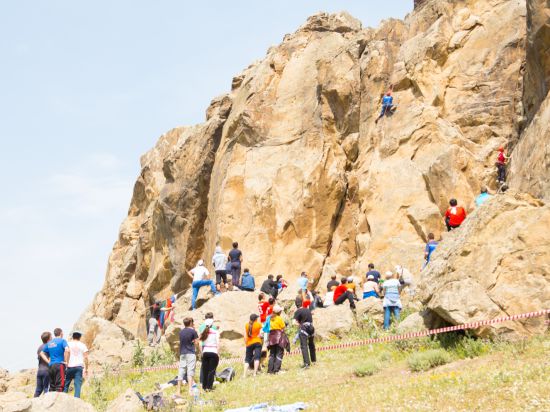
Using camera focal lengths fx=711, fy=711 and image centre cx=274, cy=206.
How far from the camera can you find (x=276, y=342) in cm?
2002

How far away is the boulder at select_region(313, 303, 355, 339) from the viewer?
24250 mm

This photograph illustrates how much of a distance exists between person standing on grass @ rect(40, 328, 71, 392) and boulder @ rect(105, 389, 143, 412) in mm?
2242

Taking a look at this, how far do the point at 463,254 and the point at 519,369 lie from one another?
487 cm

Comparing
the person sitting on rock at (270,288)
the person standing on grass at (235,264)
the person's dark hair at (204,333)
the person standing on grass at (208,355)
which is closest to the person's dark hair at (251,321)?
the person standing on grass at (208,355)

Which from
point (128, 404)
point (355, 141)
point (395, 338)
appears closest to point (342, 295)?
point (395, 338)

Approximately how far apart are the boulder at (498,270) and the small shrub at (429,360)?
3.35ft

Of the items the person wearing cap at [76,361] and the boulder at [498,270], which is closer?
the boulder at [498,270]

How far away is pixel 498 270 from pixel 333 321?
8406mm

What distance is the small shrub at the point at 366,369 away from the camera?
1720 cm

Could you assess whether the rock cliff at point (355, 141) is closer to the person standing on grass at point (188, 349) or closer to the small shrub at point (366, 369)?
the small shrub at point (366, 369)

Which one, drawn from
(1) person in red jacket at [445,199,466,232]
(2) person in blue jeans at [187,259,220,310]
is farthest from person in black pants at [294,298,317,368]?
(2) person in blue jeans at [187,259,220,310]

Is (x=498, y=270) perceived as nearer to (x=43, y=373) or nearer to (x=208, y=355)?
(x=208, y=355)

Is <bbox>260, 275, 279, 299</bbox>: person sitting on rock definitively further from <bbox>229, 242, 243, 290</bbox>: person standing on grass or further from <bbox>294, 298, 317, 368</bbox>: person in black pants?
<bbox>294, 298, 317, 368</bbox>: person in black pants

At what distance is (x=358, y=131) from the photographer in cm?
3747
